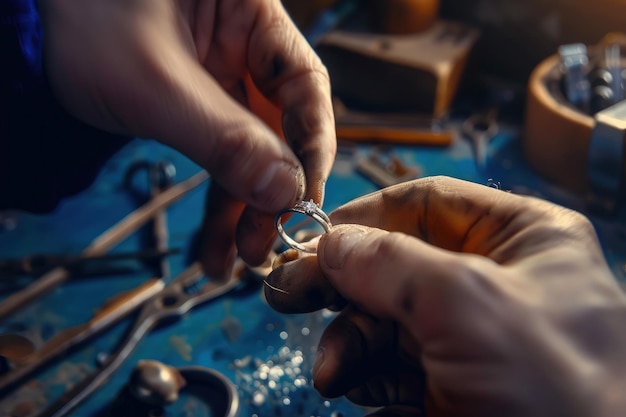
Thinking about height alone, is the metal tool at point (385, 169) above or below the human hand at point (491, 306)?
below

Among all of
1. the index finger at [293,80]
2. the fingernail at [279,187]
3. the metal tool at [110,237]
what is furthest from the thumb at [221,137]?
the metal tool at [110,237]

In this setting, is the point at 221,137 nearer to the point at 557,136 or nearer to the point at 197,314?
the point at 197,314

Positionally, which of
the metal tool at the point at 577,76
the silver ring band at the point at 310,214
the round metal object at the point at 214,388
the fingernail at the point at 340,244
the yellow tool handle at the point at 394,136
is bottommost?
the round metal object at the point at 214,388

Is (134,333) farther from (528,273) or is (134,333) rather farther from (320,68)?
(528,273)

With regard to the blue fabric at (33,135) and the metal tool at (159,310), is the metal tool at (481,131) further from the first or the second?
the blue fabric at (33,135)

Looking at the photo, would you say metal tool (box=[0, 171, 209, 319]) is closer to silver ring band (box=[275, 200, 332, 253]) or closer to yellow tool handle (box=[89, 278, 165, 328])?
yellow tool handle (box=[89, 278, 165, 328])

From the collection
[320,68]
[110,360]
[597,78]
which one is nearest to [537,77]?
[597,78]

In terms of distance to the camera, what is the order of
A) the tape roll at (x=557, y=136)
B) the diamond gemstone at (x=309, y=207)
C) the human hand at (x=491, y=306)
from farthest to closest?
the tape roll at (x=557, y=136) → the diamond gemstone at (x=309, y=207) → the human hand at (x=491, y=306)
